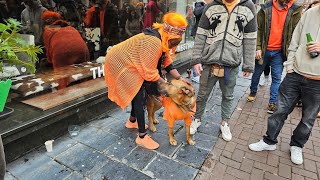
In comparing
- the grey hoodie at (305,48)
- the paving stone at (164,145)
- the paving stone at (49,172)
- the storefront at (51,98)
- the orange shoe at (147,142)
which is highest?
the grey hoodie at (305,48)

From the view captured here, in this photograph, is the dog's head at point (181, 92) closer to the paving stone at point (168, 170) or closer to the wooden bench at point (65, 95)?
the paving stone at point (168, 170)

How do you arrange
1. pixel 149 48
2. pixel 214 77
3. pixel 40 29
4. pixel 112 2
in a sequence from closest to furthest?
pixel 149 48 → pixel 214 77 → pixel 40 29 → pixel 112 2

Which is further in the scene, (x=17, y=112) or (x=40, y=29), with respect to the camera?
(x=40, y=29)

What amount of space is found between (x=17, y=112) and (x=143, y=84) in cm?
169

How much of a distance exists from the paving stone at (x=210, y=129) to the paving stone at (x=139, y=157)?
0.98 m

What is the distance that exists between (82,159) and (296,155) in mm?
2682

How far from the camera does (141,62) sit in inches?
107

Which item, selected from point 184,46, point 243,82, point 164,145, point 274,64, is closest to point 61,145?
point 164,145

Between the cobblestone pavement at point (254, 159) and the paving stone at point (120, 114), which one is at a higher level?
the paving stone at point (120, 114)

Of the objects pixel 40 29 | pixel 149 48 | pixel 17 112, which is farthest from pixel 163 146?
pixel 40 29

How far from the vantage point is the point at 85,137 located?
337 cm

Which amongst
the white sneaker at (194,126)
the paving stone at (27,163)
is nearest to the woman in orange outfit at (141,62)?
the white sneaker at (194,126)

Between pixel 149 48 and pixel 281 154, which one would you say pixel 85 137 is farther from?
pixel 281 154

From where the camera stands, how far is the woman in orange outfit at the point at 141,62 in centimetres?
265
